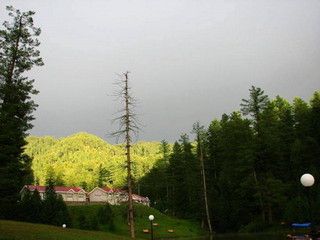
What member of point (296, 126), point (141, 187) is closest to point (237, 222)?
point (296, 126)

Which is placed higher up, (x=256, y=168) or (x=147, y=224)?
(x=256, y=168)

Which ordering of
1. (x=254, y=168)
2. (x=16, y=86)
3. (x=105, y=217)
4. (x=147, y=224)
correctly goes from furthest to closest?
(x=147, y=224) → (x=105, y=217) → (x=254, y=168) → (x=16, y=86)

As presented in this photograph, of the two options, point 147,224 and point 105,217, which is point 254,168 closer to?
point 147,224

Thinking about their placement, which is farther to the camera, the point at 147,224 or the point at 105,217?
the point at 147,224

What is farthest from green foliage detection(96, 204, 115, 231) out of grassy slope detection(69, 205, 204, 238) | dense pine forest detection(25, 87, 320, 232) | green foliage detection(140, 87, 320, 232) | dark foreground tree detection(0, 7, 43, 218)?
dark foreground tree detection(0, 7, 43, 218)

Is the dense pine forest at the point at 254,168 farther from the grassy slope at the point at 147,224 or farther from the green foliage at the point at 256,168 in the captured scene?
the grassy slope at the point at 147,224

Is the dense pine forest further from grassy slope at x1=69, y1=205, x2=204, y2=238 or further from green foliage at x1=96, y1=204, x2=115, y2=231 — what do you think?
green foliage at x1=96, y1=204, x2=115, y2=231

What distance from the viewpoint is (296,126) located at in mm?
70562

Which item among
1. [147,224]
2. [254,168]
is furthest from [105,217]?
[254,168]

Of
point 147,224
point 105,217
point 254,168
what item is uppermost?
point 254,168

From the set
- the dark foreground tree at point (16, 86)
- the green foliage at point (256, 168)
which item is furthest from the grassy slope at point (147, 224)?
the dark foreground tree at point (16, 86)

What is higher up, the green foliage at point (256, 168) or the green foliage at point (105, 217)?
the green foliage at point (256, 168)

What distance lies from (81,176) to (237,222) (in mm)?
91504

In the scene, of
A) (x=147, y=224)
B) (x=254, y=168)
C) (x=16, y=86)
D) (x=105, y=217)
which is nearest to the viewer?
(x=16, y=86)
